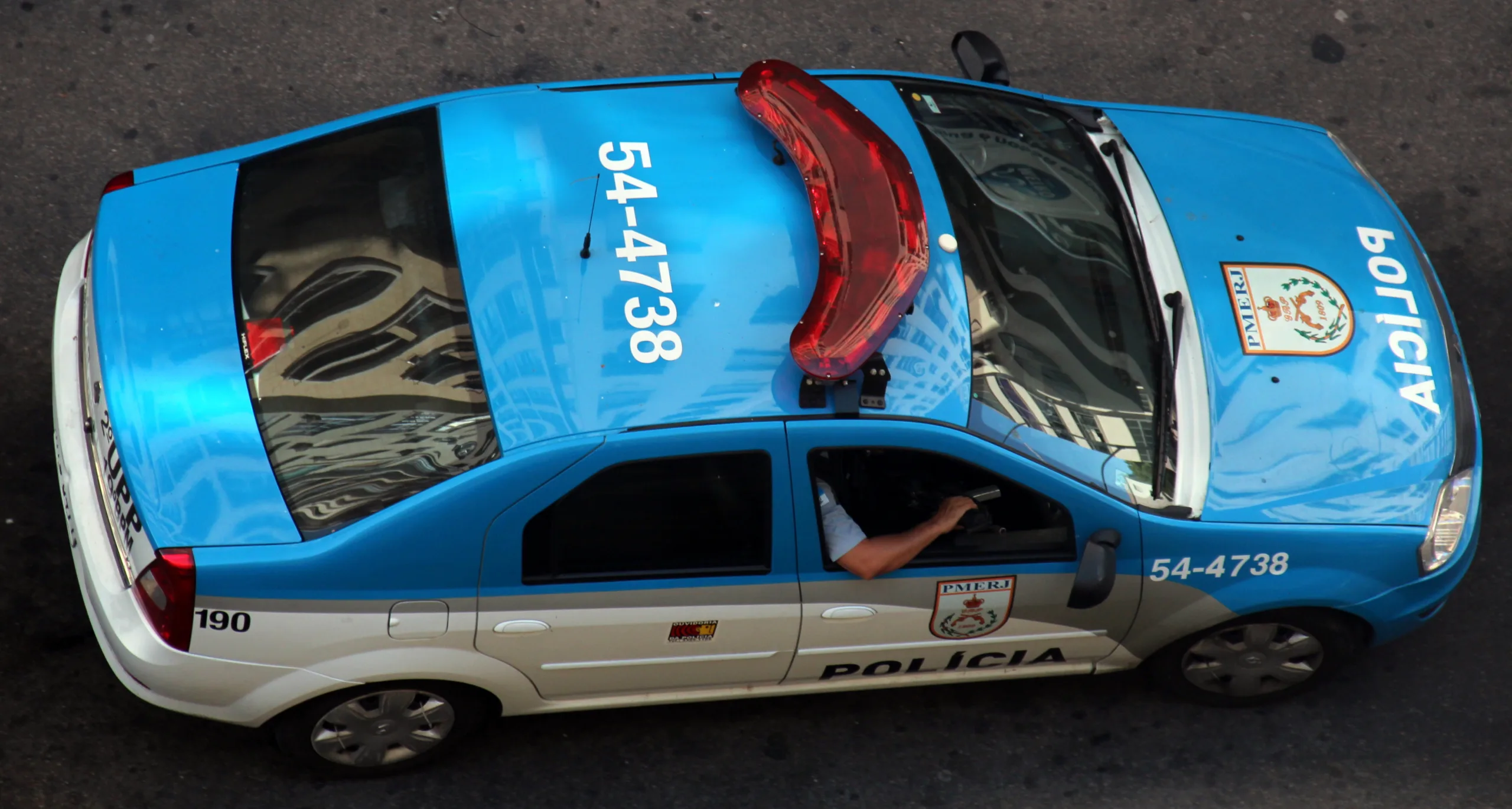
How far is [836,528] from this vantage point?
409 cm

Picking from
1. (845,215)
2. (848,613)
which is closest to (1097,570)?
(848,613)

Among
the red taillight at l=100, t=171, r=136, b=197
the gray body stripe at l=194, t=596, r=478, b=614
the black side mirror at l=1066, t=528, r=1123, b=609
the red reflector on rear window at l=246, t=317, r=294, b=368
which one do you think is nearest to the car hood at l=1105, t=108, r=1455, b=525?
the black side mirror at l=1066, t=528, r=1123, b=609

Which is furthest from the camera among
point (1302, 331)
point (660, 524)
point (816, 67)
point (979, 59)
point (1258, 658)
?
point (816, 67)

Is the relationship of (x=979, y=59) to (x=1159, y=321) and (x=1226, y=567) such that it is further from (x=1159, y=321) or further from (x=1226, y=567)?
(x=1226, y=567)

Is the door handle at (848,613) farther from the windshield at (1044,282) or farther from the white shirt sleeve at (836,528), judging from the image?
the windshield at (1044,282)

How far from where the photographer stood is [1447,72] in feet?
22.9

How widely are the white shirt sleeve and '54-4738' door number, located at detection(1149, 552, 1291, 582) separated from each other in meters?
0.97

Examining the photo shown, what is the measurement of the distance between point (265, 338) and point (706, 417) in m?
1.34

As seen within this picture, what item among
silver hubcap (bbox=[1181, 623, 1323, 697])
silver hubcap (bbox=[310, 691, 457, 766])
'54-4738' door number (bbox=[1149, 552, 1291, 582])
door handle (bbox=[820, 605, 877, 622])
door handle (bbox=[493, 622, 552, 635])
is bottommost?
silver hubcap (bbox=[310, 691, 457, 766])

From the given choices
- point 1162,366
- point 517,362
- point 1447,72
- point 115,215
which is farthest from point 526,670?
point 1447,72

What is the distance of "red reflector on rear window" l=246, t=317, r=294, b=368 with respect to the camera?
13.3 feet

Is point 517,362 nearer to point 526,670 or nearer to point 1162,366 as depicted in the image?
point 526,670

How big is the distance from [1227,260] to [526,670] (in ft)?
8.86

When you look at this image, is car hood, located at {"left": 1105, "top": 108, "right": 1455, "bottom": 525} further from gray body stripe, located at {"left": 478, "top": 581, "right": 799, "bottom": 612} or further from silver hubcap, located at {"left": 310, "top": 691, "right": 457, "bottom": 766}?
silver hubcap, located at {"left": 310, "top": 691, "right": 457, "bottom": 766}
